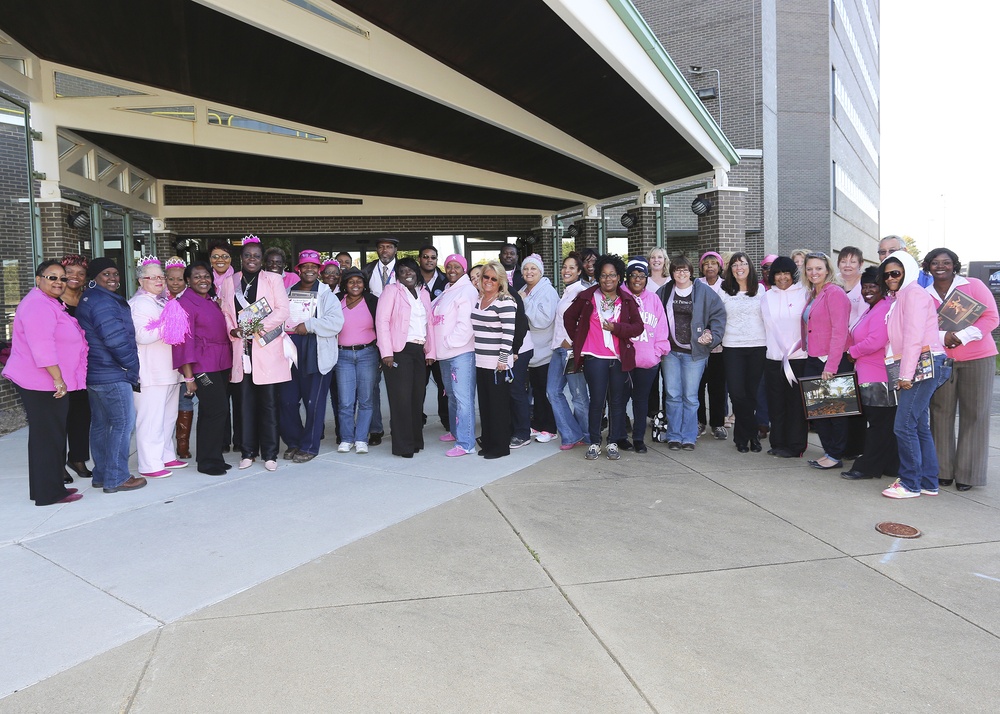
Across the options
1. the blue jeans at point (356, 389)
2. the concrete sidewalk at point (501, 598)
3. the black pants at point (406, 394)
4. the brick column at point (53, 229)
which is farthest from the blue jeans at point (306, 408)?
the brick column at point (53, 229)

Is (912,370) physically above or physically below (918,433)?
above

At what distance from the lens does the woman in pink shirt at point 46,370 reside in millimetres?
4977

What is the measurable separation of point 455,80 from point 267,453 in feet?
18.6

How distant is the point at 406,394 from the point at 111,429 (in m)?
2.46

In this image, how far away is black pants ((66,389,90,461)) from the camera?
5.93 meters

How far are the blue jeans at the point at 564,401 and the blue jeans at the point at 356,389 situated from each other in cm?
180

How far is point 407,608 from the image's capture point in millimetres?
3506

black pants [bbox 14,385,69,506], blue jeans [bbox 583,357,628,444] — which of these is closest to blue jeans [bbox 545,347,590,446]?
blue jeans [bbox 583,357,628,444]

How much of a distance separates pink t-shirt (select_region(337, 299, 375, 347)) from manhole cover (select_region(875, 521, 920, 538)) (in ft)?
15.0

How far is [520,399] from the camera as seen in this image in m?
7.14

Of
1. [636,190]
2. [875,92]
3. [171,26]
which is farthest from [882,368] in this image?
[875,92]

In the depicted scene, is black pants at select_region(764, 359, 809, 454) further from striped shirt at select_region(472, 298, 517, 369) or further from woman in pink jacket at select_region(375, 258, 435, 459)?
woman in pink jacket at select_region(375, 258, 435, 459)

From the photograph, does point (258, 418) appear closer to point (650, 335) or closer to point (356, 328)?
point (356, 328)

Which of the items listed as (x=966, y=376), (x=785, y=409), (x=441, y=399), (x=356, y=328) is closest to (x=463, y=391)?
(x=356, y=328)
